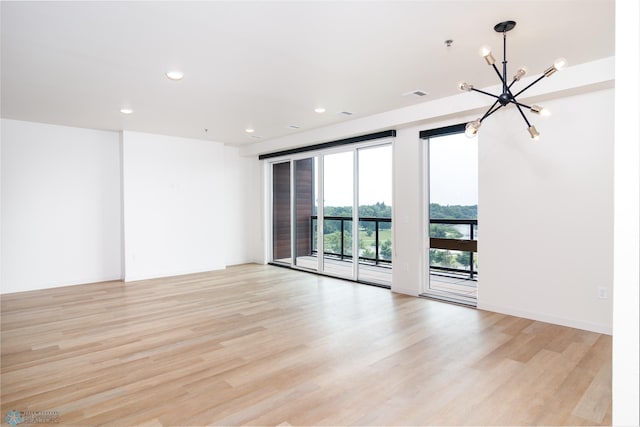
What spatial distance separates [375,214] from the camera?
606cm

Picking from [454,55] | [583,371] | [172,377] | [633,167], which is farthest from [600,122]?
[172,377]

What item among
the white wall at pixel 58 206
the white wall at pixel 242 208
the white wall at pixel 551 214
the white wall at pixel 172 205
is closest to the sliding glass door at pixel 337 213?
the white wall at pixel 242 208

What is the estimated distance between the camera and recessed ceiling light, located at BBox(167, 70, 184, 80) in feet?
12.0

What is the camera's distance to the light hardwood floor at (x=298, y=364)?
2289 mm

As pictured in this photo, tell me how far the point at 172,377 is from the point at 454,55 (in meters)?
3.58

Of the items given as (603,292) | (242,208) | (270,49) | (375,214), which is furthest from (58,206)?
(603,292)

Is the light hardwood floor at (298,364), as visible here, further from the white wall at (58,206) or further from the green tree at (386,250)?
the green tree at (386,250)

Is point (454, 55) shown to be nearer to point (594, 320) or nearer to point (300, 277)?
point (594, 320)

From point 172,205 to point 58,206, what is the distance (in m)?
1.78

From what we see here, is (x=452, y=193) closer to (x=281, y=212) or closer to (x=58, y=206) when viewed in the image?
(x=281, y=212)

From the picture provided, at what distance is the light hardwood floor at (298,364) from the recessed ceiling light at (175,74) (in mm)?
2627

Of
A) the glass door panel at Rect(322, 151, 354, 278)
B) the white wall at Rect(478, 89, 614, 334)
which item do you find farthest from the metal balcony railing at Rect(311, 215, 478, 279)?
the white wall at Rect(478, 89, 614, 334)

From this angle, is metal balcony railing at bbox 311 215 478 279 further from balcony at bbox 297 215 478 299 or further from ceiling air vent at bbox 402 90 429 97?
ceiling air vent at bbox 402 90 429 97

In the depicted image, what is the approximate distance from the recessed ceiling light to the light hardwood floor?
2.63 metres
